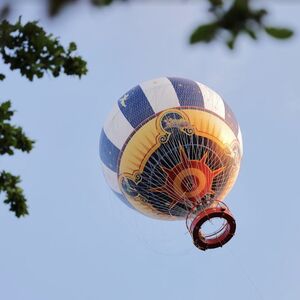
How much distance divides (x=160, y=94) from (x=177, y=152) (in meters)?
1.89

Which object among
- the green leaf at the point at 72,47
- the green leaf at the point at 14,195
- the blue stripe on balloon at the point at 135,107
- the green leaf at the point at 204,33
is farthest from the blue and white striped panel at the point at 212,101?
the green leaf at the point at 204,33

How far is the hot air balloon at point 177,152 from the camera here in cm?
1644

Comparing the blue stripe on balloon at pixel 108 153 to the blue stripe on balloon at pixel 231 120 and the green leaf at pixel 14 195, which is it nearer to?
the blue stripe on balloon at pixel 231 120

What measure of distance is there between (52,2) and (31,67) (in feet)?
16.4

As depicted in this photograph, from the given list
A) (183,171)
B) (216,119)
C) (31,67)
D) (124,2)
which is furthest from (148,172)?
(124,2)

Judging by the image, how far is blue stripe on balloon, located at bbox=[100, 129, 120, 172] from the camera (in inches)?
682

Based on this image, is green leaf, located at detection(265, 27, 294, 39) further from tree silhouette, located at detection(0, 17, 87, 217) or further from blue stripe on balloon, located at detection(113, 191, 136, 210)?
blue stripe on balloon, located at detection(113, 191, 136, 210)

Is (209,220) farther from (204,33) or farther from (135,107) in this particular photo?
(204,33)

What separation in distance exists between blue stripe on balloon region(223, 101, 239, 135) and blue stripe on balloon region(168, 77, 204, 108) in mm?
935

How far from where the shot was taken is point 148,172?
16.6m

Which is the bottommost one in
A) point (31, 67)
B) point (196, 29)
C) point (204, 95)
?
point (196, 29)

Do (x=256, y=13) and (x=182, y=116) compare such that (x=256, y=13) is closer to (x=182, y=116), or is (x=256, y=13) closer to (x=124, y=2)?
(x=124, y=2)

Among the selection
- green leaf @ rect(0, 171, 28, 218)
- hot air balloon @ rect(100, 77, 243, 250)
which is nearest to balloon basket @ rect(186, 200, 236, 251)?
hot air balloon @ rect(100, 77, 243, 250)

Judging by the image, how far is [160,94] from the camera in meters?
17.2
